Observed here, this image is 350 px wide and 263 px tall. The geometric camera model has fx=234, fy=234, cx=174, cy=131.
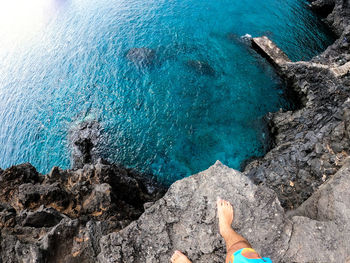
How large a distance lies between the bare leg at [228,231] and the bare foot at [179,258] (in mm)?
790

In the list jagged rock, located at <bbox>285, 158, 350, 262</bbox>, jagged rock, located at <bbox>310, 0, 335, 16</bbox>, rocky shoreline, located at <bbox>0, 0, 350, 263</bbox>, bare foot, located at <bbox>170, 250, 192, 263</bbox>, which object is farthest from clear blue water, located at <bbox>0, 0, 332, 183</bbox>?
bare foot, located at <bbox>170, 250, 192, 263</bbox>

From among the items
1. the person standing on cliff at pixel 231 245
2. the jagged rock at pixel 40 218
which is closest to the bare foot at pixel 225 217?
the person standing on cliff at pixel 231 245

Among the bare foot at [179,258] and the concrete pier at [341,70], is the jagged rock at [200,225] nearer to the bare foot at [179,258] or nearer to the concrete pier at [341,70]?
the bare foot at [179,258]

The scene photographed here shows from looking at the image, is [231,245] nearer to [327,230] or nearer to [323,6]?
[327,230]

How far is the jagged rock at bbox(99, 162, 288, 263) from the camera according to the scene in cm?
432

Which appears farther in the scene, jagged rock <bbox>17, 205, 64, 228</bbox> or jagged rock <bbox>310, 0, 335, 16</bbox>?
jagged rock <bbox>310, 0, 335, 16</bbox>

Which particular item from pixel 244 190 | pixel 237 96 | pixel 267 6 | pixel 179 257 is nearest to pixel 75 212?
pixel 179 257

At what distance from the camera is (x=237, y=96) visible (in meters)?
12.4

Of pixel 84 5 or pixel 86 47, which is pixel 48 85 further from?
pixel 84 5

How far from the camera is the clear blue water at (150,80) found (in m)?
11.2

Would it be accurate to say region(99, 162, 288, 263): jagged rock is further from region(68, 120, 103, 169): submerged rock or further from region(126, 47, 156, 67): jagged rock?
region(126, 47, 156, 67): jagged rock

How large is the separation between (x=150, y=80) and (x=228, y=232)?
34.8ft

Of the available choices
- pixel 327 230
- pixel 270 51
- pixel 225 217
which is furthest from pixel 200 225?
pixel 270 51

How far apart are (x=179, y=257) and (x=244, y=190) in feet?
5.90
